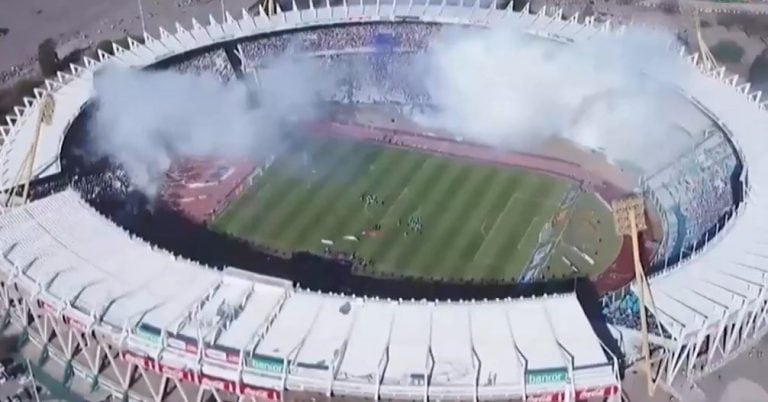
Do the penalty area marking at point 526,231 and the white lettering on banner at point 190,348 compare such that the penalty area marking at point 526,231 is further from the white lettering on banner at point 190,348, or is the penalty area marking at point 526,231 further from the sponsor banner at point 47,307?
the sponsor banner at point 47,307

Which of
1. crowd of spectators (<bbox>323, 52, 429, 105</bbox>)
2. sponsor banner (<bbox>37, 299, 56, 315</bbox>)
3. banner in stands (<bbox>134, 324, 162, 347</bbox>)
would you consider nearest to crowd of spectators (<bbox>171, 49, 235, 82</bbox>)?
crowd of spectators (<bbox>323, 52, 429, 105</bbox>)

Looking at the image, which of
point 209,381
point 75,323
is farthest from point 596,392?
point 75,323

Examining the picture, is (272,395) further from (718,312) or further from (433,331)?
(718,312)

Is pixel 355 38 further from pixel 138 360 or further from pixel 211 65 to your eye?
pixel 138 360

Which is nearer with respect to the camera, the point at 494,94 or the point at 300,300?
the point at 300,300

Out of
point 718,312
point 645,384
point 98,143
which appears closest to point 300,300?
point 645,384
